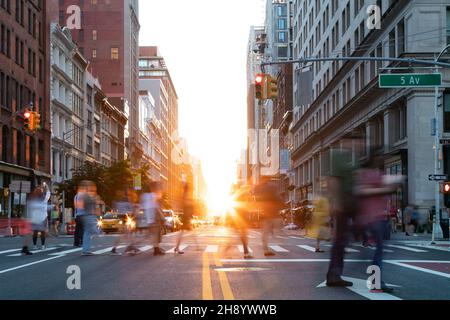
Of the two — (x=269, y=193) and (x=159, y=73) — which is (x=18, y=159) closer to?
(x=269, y=193)

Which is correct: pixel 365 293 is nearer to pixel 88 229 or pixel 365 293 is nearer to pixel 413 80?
pixel 88 229

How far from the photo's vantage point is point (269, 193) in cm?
1548

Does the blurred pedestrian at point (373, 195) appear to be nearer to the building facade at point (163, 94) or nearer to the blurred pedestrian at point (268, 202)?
the blurred pedestrian at point (268, 202)

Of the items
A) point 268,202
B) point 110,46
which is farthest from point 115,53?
point 268,202

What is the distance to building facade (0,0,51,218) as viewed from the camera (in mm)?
Answer: 47906

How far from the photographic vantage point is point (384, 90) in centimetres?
4322

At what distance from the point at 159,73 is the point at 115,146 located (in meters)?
83.3

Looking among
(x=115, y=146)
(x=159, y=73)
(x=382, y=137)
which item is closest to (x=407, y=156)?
(x=382, y=137)

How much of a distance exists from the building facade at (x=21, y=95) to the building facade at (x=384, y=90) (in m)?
21.1

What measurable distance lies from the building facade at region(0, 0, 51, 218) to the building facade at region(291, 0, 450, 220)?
69.3ft

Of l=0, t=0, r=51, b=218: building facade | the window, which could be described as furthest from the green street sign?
the window

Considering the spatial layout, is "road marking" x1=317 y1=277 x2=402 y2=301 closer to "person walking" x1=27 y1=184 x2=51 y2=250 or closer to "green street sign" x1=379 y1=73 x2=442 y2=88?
"person walking" x1=27 y1=184 x2=51 y2=250

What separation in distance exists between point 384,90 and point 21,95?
91.6 ft

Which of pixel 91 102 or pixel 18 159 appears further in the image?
pixel 91 102
